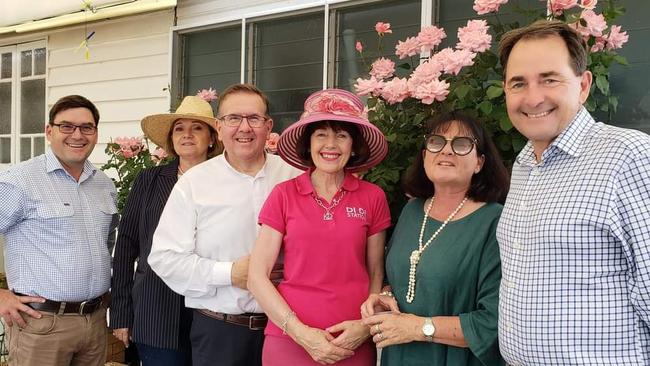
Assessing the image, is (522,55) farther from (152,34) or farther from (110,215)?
(152,34)

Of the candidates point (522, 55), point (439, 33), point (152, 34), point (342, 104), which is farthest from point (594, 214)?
point (152, 34)

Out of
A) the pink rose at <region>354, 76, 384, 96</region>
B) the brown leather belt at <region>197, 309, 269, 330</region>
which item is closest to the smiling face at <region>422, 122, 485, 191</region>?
the pink rose at <region>354, 76, 384, 96</region>

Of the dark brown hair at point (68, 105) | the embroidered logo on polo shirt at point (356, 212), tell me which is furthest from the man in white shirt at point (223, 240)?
the dark brown hair at point (68, 105)

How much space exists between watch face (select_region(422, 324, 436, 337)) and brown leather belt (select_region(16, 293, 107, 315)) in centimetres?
167

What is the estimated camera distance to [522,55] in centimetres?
139

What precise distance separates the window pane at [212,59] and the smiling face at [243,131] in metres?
2.12

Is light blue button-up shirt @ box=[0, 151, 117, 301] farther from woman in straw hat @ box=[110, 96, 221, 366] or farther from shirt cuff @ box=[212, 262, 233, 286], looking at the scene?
shirt cuff @ box=[212, 262, 233, 286]

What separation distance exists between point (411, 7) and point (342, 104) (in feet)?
5.59

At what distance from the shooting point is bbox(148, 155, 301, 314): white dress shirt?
200cm

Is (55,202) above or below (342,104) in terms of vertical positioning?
below

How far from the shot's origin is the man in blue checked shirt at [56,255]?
243 centimetres

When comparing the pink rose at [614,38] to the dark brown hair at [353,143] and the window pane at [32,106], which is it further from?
the window pane at [32,106]

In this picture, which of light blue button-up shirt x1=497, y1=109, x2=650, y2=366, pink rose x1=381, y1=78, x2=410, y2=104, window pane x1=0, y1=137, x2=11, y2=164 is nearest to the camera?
light blue button-up shirt x1=497, y1=109, x2=650, y2=366

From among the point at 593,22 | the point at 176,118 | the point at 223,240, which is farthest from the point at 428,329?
the point at 176,118
